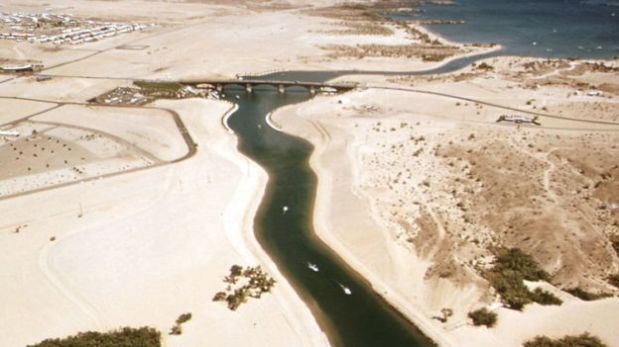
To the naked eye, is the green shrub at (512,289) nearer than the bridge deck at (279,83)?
Yes

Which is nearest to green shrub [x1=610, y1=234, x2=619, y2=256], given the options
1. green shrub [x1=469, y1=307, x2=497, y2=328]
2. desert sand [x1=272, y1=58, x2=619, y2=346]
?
desert sand [x1=272, y1=58, x2=619, y2=346]

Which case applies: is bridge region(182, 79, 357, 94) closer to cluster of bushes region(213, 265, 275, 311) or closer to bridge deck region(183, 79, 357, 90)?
bridge deck region(183, 79, 357, 90)

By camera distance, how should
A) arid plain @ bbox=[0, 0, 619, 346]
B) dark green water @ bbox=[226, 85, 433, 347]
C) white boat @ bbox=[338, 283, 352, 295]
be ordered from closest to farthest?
1. dark green water @ bbox=[226, 85, 433, 347]
2. arid plain @ bbox=[0, 0, 619, 346]
3. white boat @ bbox=[338, 283, 352, 295]

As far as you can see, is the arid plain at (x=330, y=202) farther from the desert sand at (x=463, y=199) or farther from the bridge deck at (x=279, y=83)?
the bridge deck at (x=279, y=83)

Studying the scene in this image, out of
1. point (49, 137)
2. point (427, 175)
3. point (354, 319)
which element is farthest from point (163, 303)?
point (49, 137)

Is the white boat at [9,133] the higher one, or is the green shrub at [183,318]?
the white boat at [9,133]

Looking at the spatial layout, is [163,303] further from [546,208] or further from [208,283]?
[546,208]

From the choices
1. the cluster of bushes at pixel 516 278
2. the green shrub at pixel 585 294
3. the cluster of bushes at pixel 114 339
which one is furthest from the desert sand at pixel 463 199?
the cluster of bushes at pixel 114 339
